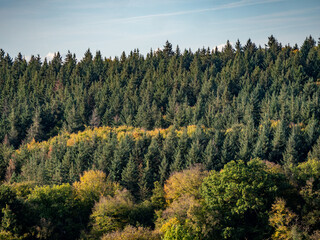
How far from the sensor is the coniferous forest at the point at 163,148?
35844mm

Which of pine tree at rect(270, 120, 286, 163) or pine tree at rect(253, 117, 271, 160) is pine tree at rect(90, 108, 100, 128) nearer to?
pine tree at rect(253, 117, 271, 160)

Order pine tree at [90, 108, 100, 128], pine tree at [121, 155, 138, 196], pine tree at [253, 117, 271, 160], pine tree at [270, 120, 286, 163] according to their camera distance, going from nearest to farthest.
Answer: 1. pine tree at [121, 155, 138, 196]
2. pine tree at [253, 117, 271, 160]
3. pine tree at [270, 120, 286, 163]
4. pine tree at [90, 108, 100, 128]

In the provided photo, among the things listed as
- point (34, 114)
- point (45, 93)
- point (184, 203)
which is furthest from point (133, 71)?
point (184, 203)

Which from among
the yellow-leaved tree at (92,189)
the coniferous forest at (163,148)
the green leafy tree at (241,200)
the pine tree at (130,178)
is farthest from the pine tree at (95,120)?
the green leafy tree at (241,200)

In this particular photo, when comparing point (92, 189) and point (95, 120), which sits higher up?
point (95, 120)

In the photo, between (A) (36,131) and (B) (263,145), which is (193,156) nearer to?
(B) (263,145)

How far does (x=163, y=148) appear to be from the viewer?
69.9 meters

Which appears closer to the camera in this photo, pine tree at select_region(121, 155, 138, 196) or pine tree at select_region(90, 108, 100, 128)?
pine tree at select_region(121, 155, 138, 196)

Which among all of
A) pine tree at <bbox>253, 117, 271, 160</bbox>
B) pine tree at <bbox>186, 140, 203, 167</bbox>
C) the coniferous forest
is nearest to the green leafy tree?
the coniferous forest

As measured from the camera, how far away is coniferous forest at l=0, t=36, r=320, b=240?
118ft

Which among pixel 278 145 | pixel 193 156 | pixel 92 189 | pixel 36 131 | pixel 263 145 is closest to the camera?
pixel 92 189

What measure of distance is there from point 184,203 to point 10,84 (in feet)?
446

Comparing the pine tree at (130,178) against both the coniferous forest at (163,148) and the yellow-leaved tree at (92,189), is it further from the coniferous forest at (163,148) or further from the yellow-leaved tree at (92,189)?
the yellow-leaved tree at (92,189)

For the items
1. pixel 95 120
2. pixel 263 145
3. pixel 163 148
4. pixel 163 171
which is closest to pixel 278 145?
pixel 263 145
